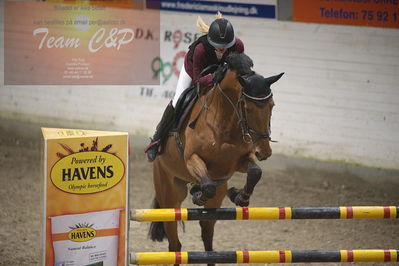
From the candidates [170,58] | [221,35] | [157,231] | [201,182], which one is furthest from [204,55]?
[170,58]

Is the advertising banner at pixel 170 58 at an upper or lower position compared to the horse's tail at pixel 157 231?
upper

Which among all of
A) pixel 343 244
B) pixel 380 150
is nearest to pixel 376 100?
pixel 380 150

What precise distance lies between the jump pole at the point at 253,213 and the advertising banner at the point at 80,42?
19.0ft

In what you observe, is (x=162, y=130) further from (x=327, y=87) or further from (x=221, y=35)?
(x=327, y=87)

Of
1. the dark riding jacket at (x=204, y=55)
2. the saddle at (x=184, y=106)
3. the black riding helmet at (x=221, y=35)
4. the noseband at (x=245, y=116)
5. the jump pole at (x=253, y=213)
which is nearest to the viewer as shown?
the jump pole at (x=253, y=213)

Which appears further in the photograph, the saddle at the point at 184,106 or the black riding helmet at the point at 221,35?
the saddle at the point at 184,106

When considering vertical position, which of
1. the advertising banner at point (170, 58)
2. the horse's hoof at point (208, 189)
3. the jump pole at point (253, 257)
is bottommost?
the jump pole at point (253, 257)

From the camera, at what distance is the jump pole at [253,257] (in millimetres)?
4441

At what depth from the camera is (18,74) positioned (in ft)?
33.8

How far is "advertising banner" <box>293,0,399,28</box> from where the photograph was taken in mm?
8758

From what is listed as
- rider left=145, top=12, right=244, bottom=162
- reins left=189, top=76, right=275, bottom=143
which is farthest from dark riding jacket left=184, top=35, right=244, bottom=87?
reins left=189, top=76, right=275, bottom=143

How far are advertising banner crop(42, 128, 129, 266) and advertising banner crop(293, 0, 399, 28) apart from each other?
5549 millimetres

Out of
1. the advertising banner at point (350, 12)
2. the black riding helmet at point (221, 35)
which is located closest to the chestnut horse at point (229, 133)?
the black riding helmet at point (221, 35)

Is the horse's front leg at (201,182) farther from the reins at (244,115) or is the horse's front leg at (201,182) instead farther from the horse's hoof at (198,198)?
the reins at (244,115)
